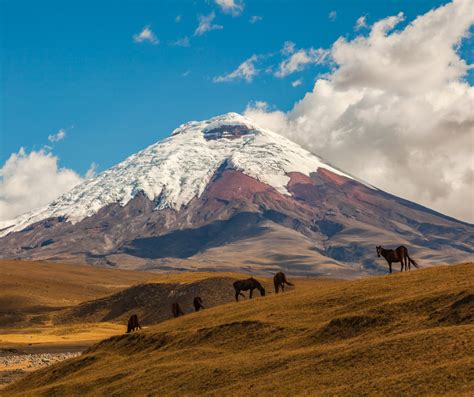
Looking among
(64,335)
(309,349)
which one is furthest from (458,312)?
(64,335)

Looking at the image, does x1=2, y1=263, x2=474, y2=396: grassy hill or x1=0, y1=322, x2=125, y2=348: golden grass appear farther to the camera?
x1=0, y1=322, x2=125, y2=348: golden grass

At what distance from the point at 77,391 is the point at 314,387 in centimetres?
2056

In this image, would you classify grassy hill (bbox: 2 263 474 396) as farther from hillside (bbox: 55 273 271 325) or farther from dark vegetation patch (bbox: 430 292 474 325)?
hillside (bbox: 55 273 271 325)

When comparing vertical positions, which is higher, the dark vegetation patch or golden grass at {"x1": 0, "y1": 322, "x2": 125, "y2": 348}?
the dark vegetation patch

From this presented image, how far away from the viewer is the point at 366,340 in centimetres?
3897

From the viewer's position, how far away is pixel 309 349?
40656 mm

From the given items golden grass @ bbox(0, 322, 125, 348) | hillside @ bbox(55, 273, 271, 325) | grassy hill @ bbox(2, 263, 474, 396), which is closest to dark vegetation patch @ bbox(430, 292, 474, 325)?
grassy hill @ bbox(2, 263, 474, 396)

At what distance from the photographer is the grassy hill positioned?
1281 inches

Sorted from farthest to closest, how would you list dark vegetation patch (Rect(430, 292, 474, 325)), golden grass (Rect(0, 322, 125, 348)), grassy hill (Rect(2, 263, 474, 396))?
golden grass (Rect(0, 322, 125, 348)), dark vegetation patch (Rect(430, 292, 474, 325)), grassy hill (Rect(2, 263, 474, 396))

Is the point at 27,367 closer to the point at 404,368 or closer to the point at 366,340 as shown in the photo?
the point at 366,340

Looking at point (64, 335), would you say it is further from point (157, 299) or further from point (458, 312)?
point (458, 312)

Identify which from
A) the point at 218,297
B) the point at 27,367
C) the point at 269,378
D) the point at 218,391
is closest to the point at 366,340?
the point at 269,378

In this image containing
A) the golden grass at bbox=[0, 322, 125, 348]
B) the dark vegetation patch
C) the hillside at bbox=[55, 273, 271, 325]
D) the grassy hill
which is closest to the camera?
the grassy hill

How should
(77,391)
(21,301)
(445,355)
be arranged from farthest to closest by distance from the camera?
1. (21,301)
2. (77,391)
3. (445,355)
